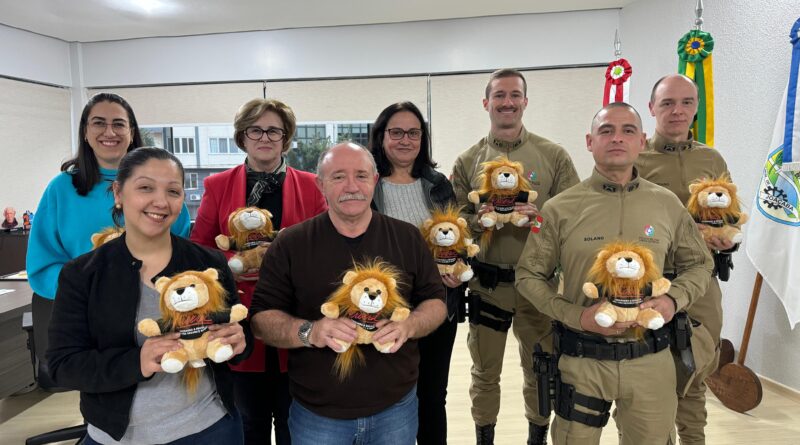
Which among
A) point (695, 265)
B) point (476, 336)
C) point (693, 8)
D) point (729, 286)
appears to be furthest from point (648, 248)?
point (693, 8)

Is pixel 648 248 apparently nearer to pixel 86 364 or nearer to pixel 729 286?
pixel 86 364

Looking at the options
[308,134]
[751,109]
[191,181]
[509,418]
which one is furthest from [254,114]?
[191,181]

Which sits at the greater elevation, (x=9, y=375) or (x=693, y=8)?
(x=693, y=8)

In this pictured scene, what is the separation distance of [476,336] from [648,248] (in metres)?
1.02

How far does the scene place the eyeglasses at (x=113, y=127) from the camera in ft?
6.28

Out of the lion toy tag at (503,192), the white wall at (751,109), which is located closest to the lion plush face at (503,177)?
the lion toy tag at (503,192)

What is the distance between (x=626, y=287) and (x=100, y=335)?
1.61 m

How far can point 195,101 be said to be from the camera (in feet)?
19.7

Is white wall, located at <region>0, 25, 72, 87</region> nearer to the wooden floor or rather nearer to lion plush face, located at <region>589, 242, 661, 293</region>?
the wooden floor

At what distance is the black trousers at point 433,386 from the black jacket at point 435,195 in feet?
0.50

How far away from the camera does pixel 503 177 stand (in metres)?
2.29

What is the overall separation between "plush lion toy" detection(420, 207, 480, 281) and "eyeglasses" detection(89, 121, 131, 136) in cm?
126

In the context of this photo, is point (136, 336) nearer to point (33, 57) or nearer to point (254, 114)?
point (254, 114)

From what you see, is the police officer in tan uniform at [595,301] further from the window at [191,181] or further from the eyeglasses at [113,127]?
the window at [191,181]
